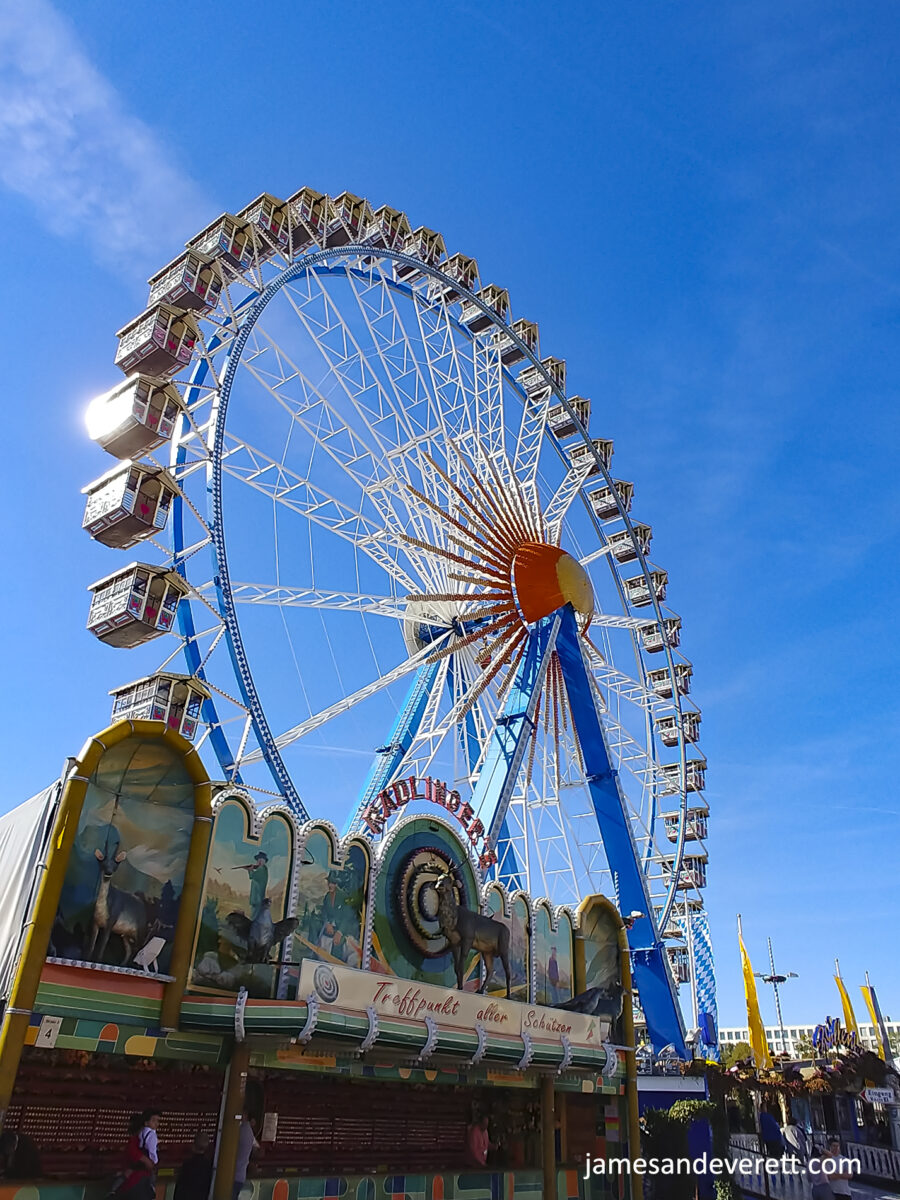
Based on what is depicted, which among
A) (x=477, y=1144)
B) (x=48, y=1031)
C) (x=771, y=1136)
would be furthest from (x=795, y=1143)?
(x=48, y=1031)

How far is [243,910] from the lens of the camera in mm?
10164

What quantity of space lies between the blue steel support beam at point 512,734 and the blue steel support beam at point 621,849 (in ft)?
2.60

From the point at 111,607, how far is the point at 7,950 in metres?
6.63

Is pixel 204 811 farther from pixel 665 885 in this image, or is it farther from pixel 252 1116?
pixel 665 885

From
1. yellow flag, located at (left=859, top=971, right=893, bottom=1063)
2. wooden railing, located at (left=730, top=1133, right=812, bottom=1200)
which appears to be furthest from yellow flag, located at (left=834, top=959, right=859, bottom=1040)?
wooden railing, located at (left=730, top=1133, right=812, bottom=1200)

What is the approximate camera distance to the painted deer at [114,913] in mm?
8852

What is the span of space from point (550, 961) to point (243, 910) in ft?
20.3

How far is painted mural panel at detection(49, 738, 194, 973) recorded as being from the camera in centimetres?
878

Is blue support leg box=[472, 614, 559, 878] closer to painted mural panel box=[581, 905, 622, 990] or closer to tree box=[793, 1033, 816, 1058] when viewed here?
painted mural panel box=[581, 905, 622, 990]

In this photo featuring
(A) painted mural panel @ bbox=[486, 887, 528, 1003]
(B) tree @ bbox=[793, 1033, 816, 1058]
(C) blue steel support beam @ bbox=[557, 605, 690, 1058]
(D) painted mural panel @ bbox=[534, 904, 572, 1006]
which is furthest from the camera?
(B) tree @ bbox=[793, 1033, 816, 1058]

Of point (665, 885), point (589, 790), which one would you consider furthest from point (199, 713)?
point (665, 885)

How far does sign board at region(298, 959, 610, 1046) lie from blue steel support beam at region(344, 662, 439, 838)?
25.9ft

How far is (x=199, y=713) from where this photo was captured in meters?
13.9

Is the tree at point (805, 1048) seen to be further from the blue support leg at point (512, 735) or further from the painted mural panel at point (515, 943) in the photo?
the painted mural panel at point (515, 943)
